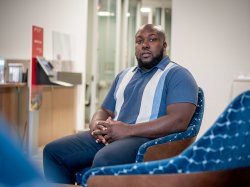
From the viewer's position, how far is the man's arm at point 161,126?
1762mm

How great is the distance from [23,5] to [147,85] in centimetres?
346

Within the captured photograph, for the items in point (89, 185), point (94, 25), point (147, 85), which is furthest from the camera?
point (94, 25)

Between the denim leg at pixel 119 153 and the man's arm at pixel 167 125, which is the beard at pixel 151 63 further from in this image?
the denim leg at pixel 119 153

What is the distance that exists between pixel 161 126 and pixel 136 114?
0.74ft

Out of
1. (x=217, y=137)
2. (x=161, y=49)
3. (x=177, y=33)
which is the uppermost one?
(x=177, y=33)

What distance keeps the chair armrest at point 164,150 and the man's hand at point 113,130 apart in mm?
189

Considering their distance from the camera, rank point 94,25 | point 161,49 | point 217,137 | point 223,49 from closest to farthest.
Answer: point 217,137 → point 161,49 → point 223,49 → point 94,25

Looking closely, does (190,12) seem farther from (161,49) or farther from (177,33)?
(161,49)

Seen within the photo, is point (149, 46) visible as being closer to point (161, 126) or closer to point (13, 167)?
point (161, 126)

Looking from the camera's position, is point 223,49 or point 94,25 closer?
point 223,49

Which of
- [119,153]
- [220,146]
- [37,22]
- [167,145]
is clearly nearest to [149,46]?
[167,145]

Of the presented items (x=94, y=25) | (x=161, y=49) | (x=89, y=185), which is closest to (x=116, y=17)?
(x=94, y=25)

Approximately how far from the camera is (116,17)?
21.5ft

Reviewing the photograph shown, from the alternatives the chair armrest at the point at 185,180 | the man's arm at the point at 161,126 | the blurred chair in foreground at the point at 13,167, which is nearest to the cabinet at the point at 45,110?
the man's arm at the point at 161,126
